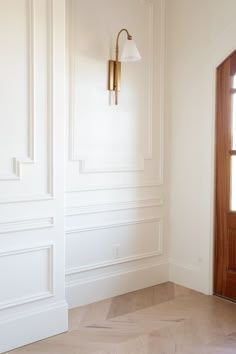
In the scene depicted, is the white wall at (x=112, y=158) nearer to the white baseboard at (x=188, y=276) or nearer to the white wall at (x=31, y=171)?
the white baseboard at (x=188, y=276)

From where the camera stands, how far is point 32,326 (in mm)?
2736

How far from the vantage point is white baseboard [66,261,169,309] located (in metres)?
3.33

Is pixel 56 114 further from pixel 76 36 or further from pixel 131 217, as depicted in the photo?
pixel 131 217

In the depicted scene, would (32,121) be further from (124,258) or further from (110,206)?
(124,258)

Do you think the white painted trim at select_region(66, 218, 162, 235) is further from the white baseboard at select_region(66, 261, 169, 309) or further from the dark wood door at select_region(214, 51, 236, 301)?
the dark wood door at select_region(214, 51, 236, 301)

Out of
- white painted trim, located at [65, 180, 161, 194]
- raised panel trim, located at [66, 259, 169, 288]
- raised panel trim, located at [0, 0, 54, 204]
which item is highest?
raised panel trim, located at [0, 0, 54, 204]

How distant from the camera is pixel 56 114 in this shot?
9.14 feet

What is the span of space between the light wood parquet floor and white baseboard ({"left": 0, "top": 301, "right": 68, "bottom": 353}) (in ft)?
0.16

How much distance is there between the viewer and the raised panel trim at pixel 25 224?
2.60 meters

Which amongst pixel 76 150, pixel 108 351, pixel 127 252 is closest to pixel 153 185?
pixel 127 252

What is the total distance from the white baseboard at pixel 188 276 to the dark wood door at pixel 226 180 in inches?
6.9

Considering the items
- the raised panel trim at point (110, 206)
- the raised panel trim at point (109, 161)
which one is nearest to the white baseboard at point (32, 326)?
the raised panel trim at point (110, 206)

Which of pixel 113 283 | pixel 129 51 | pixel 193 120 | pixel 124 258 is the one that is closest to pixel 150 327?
pixel 113 283

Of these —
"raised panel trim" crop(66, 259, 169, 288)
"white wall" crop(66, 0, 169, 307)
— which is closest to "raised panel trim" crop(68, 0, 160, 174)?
"white wall" crop(66, 0, 169, 307)
